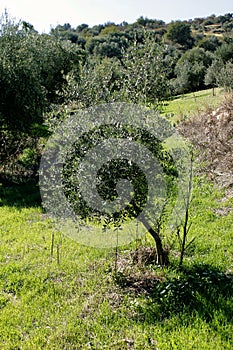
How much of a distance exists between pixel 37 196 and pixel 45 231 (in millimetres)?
2583

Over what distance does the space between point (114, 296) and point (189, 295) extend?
3.32 ft

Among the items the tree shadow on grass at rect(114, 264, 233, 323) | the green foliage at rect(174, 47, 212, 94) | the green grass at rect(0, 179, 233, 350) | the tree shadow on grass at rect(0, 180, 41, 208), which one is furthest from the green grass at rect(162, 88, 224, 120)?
the tree shadow on grass at rect(114, 264, 233, 323)

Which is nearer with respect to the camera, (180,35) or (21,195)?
(21,195)

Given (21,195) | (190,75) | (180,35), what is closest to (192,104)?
(190,75)

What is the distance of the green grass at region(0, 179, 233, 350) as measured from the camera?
369 centimetres

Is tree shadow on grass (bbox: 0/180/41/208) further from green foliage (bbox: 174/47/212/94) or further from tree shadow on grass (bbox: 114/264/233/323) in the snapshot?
green foliage (bbox: 174/47/212/94)

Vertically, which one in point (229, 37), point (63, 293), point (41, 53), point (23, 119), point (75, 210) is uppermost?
point (229, 37)

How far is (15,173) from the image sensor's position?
1112 cm

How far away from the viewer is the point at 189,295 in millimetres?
4277

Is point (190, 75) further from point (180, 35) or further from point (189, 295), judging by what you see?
point (180, 35)

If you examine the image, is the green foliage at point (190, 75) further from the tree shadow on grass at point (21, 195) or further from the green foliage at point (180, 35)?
the green foliage at point (180, 35)

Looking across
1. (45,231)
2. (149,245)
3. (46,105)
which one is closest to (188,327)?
(149,245)

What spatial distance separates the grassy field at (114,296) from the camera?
3689mm

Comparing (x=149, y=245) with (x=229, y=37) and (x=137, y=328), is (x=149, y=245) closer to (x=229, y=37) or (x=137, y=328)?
(x=137, y=328)
